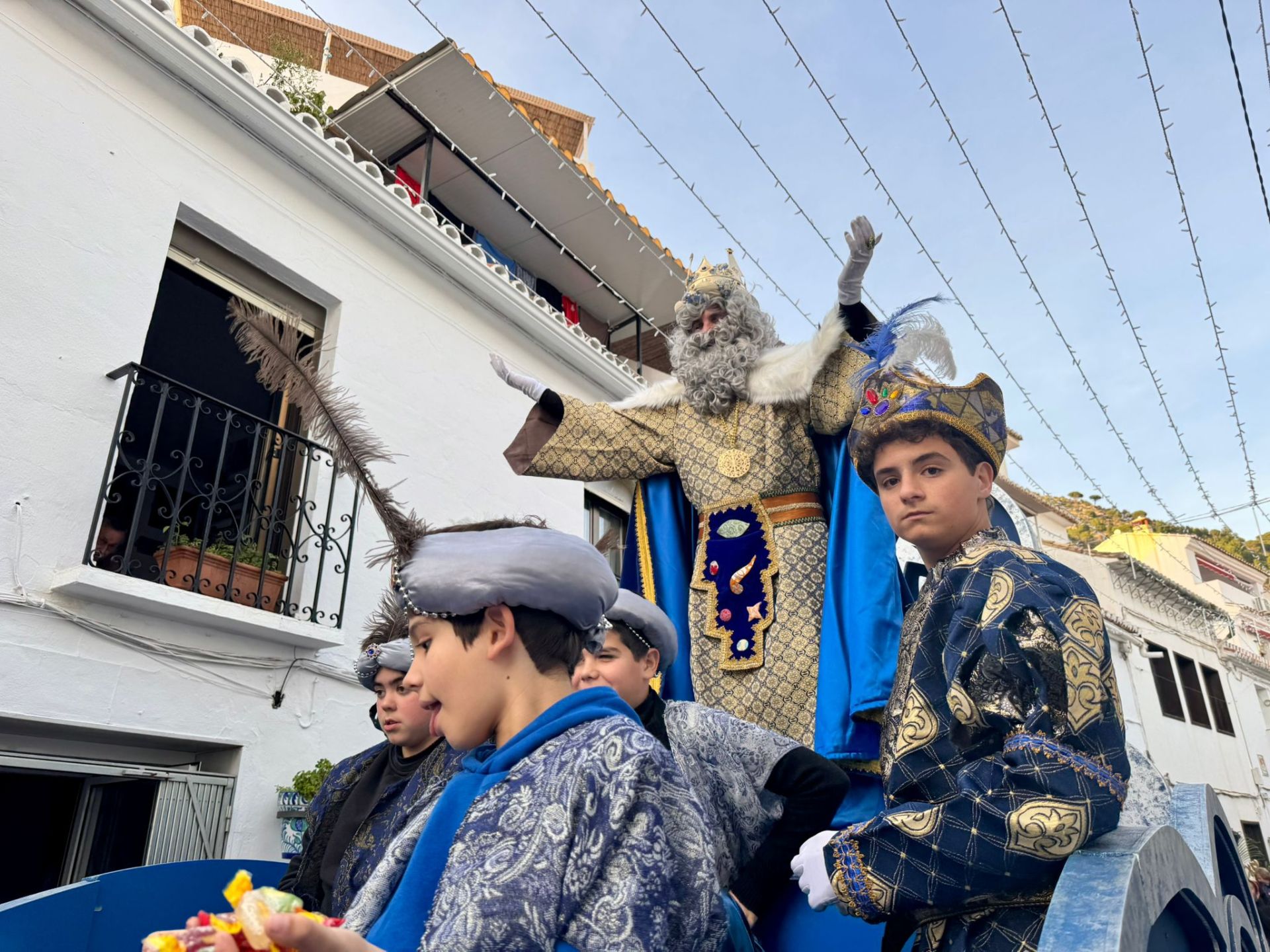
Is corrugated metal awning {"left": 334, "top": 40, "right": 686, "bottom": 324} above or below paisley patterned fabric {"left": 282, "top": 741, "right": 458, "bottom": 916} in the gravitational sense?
above

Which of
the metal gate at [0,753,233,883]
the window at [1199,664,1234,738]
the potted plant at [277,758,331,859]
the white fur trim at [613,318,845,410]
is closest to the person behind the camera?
the white fur trim at [613,318,845,410]

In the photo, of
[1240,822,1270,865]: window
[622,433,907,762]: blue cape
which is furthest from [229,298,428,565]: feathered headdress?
[1240,822,1270,865]: window

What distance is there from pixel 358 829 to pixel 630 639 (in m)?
1.09

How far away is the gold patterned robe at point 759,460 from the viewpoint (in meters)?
2.70

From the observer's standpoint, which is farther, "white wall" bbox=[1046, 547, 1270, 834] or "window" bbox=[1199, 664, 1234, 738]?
"window" bbox=[1199, 664, 1234, 738]

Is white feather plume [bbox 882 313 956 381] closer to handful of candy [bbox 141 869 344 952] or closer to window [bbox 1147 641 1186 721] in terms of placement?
handful of candy [bbox 141 869 344 952]

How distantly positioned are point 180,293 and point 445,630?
4.96m

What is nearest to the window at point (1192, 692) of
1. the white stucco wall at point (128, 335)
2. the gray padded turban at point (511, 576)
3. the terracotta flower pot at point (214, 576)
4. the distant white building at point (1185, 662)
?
the distant white building at point (1185, 662)

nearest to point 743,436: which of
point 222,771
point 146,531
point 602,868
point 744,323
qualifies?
point 744,323

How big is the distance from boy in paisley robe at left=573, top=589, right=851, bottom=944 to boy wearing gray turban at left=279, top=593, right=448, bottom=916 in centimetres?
69

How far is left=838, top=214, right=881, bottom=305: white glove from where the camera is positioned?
2.62 meters

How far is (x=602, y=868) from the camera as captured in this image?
1103 millimetres

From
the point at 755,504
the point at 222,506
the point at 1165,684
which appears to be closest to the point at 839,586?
the point at 755,504

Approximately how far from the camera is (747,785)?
6.39ft
